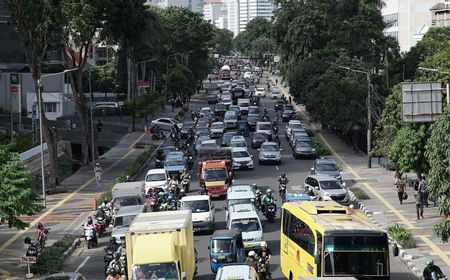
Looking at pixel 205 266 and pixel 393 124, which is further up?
pixel 393 124

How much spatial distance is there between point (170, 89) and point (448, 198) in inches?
3828

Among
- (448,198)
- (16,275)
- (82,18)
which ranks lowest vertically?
(16,275)

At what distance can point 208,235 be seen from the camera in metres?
40.1

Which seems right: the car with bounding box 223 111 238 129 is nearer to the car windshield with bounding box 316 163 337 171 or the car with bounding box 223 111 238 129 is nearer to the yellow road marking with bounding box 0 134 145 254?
the yellow road marking with bounding box 0 134 145 254

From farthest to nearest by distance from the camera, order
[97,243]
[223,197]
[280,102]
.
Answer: [280,102], [223,197], [97,243]

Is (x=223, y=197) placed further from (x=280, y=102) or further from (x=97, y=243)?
(x=280, y=102)

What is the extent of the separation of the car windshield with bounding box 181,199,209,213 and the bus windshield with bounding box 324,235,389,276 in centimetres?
1520

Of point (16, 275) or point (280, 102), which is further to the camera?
point (280, 102)

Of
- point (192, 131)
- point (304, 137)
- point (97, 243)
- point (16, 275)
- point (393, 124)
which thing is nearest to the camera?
point (16, 275)

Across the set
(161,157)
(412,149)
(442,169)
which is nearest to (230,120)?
(161,157)

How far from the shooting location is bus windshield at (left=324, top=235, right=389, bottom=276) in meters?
25.5

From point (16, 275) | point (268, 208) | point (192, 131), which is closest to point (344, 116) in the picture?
point (192, 131)

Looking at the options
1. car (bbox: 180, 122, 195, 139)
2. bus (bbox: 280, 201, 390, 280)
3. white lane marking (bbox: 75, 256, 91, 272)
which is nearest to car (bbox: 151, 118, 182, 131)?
car (bbox: 180, 122, 195, 139)

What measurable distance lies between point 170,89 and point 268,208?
8368cm
